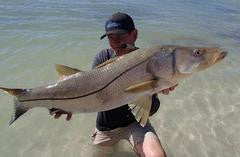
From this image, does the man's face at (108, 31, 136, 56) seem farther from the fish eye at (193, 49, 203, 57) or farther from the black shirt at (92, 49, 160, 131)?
the fish eye at (193, 49, 203, 57)

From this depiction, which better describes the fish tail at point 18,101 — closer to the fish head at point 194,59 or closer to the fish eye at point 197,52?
the fish head at point 194,59

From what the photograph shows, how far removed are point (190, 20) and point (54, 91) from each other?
37.3 ft

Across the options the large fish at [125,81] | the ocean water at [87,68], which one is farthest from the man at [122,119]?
the large fish at [125,81]

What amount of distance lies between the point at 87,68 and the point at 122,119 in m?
3.67

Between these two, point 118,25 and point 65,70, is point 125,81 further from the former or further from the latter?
point 118,25

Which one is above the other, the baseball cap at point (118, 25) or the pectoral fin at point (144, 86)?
the baseball cap at point (118, 25)

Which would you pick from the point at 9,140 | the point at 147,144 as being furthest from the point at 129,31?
the point at 9,140

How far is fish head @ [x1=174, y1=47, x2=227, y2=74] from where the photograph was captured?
132 inches

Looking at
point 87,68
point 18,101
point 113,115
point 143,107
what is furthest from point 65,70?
point 87,68

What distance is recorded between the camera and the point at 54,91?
3715 mm

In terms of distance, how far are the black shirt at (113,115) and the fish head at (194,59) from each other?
51.8 inches

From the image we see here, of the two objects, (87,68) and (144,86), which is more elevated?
(144,86)

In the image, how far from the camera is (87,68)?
329 inches

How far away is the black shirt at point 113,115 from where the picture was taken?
470 centimetres
